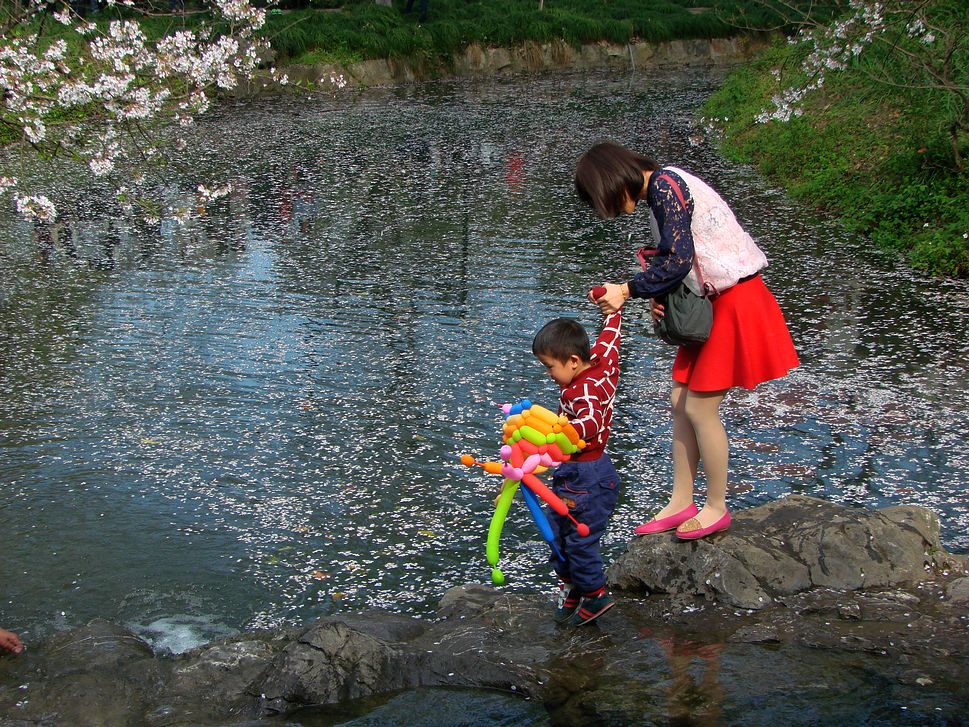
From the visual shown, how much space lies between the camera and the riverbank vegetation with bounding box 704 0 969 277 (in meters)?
8.89

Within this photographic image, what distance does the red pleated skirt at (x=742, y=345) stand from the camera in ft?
11.9

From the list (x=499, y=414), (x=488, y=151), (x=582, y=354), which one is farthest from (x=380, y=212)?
(x=582, y=354)

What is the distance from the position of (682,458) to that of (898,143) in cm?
789

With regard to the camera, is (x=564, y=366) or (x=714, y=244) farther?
(x=714, y=244)

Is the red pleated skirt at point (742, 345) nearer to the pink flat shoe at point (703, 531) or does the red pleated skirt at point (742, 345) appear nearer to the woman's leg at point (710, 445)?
the woman's leg at point (710, 445)

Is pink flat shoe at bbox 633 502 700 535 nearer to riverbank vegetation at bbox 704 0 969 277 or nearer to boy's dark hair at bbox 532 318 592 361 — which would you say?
boy's dark hair at bbox 532 318 592 361

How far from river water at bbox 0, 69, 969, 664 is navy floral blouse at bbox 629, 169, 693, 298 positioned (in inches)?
56.7

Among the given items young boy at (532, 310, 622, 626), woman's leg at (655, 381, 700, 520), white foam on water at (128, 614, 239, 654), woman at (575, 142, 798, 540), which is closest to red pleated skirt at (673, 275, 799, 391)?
woman at (575, 142, 798, 540)

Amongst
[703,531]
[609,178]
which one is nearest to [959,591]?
[703,531]

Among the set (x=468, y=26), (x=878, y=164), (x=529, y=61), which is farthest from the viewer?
(x=529, y=61)

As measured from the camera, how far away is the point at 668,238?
3518 mm

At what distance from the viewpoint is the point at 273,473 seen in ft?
17.8

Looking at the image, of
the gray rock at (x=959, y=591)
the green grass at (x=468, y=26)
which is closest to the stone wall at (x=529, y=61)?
the green grass at (x=468, y=26)

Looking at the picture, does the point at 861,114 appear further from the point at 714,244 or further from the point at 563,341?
the point at 563,341
